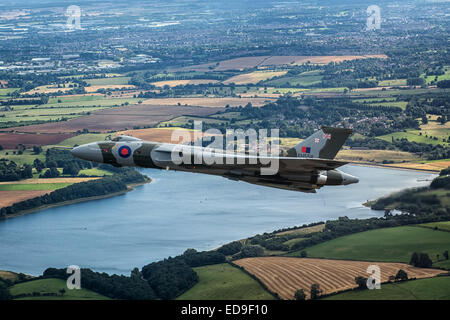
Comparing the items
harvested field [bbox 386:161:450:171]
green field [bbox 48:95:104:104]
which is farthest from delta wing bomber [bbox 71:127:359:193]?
green field [bbox 48:95:104:104]

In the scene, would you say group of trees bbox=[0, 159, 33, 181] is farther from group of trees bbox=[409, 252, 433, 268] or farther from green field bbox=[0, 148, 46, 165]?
group of trees bbox=[409, 252, 433, 268]

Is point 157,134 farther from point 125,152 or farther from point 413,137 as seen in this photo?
point 125,152

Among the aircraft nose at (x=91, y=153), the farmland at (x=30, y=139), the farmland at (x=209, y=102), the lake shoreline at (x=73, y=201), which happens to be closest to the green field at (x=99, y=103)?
the farmland at (x=209, y=102)

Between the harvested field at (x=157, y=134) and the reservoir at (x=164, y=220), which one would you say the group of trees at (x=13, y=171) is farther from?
the harvested field at (x=157, y=134)

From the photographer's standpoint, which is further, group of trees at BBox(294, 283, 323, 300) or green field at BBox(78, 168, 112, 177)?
green field at BBox(78, 168, 112, 177)

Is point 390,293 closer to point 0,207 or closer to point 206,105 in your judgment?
point 0,207

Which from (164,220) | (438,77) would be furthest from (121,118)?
(438,77)
